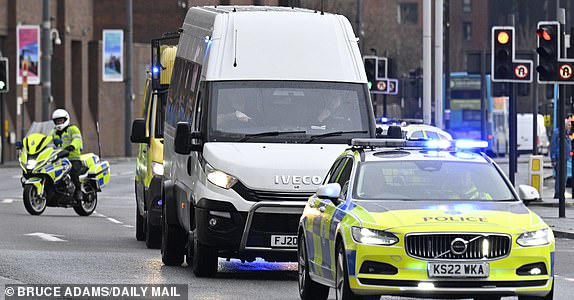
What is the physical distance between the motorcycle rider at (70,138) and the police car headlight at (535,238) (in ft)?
54.2

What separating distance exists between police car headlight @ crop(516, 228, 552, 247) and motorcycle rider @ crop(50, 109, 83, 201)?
1651 centimetres

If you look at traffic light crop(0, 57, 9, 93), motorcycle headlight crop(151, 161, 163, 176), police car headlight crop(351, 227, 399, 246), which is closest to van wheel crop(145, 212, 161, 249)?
motorcycle headlight crop(151, 161, 163, 176)

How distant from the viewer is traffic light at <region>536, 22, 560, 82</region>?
98.3 ft

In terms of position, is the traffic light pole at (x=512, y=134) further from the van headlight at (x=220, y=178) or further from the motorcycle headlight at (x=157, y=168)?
the van headlight at (x=220, y=178)

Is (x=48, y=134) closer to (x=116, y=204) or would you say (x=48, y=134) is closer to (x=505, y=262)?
(x=116, y=204)

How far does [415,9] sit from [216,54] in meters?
119

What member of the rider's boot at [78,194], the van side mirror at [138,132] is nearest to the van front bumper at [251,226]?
the van side mirror at [138,132]

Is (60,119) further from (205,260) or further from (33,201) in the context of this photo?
(205,260)

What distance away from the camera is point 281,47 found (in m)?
18.9

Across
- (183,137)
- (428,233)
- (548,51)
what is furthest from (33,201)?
(428,233)

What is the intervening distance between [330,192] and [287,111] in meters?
4.45

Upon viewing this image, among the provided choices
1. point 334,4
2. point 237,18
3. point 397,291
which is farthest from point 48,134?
point 334,4

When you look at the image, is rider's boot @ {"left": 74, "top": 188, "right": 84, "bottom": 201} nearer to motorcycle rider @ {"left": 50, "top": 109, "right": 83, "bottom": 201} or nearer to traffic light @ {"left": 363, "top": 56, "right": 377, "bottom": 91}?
motorcycle rider @ {"left": 50, "top": 109, "right": 83, "bottom": 201}

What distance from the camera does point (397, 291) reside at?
514 inches
